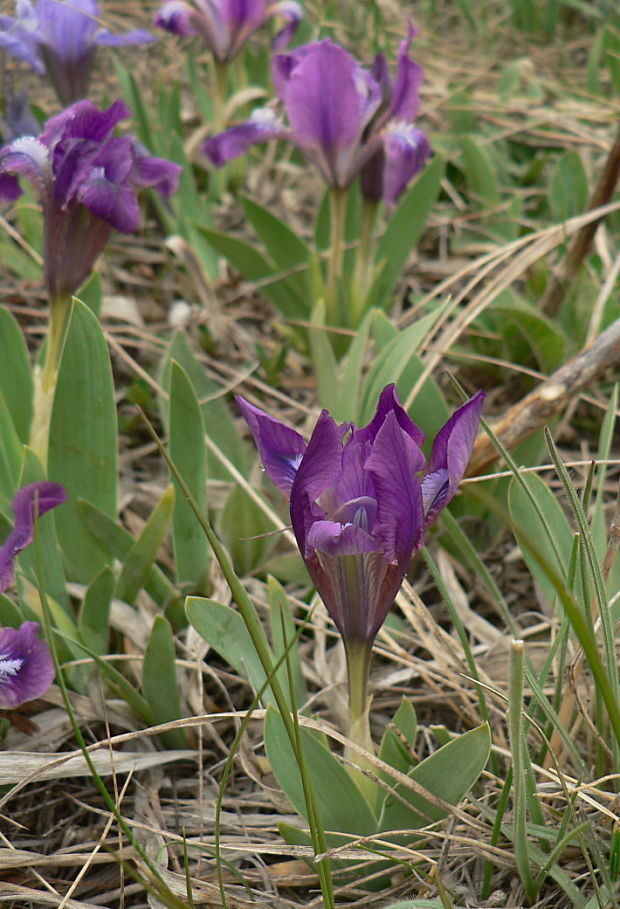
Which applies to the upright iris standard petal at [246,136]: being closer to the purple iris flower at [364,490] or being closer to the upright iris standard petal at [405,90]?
the upright iris standard petal at [405,90]

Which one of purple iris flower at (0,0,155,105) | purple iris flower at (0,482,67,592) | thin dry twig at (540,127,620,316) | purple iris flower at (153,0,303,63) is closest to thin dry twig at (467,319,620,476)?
thin dry twig at (540,127,620,316)

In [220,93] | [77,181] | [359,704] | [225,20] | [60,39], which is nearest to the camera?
[359,704]

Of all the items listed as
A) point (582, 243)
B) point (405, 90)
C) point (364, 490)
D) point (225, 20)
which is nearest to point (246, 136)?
point (405, 90)

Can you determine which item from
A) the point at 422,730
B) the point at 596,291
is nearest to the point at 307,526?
the point at 422,730

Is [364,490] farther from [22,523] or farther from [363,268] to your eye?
[363,268]

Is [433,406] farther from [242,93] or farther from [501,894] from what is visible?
[242,93]
